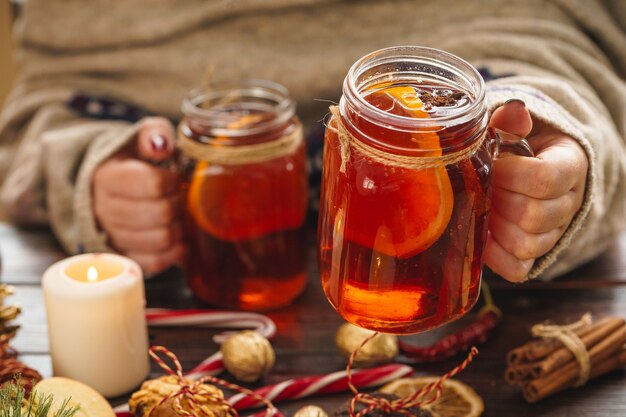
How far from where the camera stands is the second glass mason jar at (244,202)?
88cm

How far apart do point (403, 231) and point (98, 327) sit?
0.36 metres

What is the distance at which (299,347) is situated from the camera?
866mm

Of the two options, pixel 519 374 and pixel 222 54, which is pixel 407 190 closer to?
pixel 519 374

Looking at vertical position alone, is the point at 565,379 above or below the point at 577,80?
below

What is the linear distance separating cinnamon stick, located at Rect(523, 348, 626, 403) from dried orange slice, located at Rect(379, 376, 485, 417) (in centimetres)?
5

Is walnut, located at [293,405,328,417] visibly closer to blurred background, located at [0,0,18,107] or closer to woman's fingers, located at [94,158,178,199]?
woman's fingers, located at [94,158,178,199]

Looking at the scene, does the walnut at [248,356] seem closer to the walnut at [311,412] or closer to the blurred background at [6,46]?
the walnut at [311,412]

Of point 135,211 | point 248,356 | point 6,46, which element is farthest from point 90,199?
point 6,46

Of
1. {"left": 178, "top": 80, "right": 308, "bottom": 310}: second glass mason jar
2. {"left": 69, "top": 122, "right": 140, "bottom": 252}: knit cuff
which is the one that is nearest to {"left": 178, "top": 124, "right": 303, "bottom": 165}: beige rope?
{"left": 178, "top": 80, "right": 308, "bottom": 310}: second glass mason jar

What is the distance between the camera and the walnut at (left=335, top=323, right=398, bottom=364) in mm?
808

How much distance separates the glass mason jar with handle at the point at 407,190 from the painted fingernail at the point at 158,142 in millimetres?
366

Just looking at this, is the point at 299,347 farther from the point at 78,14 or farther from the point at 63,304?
the point at 78,14

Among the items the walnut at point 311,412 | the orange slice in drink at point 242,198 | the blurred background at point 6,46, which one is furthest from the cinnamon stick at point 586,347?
the blurred background at point 6,46

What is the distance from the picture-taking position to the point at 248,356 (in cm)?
79
